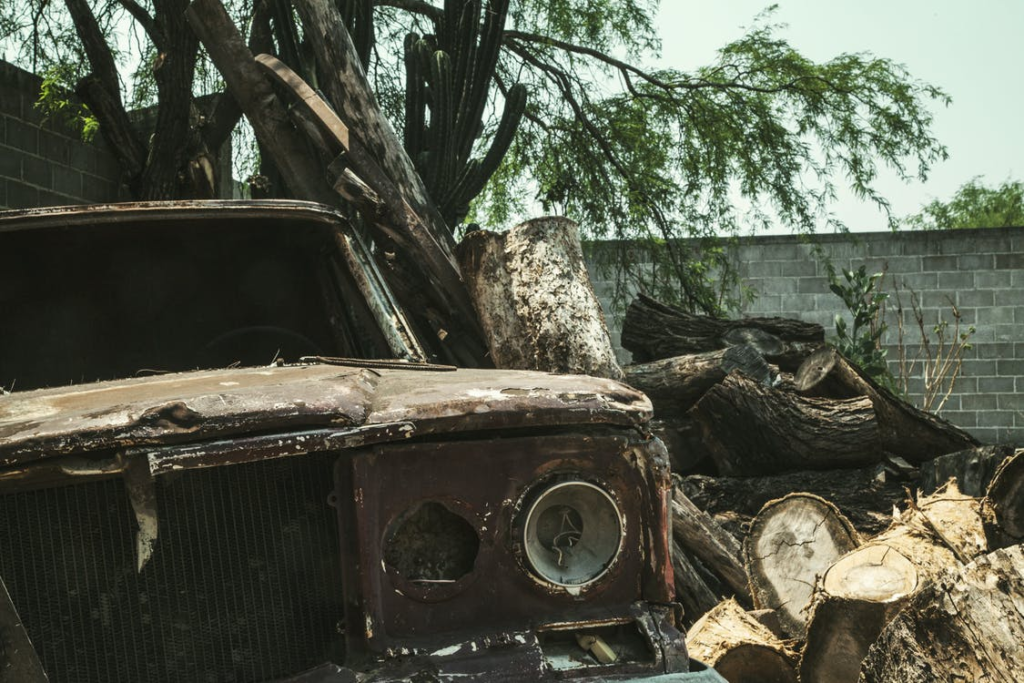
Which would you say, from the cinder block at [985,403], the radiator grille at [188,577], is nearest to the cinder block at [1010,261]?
the cinder block at [985,403]

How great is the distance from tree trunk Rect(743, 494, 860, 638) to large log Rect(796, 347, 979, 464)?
2498 millimetres

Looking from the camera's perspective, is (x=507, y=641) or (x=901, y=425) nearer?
(x=507, y=641)

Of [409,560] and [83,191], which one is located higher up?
[83,191]

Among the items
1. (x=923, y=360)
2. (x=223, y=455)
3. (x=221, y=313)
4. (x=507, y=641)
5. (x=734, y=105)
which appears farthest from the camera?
(x=923, y=360)

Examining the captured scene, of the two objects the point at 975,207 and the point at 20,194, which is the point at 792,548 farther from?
the point at 975,207

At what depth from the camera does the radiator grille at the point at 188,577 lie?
197 centimetres

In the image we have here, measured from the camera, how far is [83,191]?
8.70 m

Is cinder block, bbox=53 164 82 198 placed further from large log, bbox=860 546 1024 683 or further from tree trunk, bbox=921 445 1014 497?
large log, bbox=860 546 1024 683

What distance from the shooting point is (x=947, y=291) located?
12250 millimetres

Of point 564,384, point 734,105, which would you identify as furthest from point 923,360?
point 564,384

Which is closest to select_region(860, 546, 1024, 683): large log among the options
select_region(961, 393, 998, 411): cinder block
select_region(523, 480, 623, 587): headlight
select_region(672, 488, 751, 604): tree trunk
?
select_region(523, 480, 623, 587): headlight

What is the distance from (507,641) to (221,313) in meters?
2.01

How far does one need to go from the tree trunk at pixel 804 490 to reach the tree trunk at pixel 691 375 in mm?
644

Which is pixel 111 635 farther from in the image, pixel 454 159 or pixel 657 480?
pixel 454 159
